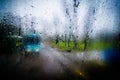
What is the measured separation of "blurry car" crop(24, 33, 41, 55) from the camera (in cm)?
1075

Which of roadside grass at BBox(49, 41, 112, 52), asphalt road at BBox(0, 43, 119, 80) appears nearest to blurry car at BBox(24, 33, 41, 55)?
asphalt road at BBox(0, 43, 119, 80)

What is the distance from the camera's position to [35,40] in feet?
38.8

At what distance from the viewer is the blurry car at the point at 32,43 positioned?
35.3 feet

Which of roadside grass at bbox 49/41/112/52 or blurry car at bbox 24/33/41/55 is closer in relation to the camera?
roadside grass at bbox 49/41/112/52

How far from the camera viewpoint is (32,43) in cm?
1188

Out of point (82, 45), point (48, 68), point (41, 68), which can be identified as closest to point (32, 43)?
point (48, 68)

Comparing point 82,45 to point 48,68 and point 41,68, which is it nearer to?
point 48,68

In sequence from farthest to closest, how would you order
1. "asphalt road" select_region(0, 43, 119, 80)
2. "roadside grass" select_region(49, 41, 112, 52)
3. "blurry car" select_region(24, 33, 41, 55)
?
"blurry car" select_region(24, 33, 41, 55), "roadside grass" select_region(49, 41, 112, 52), "asphalt road" select_region(0, 43, 119, 80)

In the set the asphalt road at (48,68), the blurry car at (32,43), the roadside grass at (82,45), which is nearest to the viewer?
the asphalt road at (48,68)

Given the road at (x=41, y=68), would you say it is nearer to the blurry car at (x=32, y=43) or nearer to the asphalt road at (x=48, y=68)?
the asphalt road at (x=48, y=68)

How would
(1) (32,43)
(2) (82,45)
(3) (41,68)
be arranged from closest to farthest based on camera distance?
(3) (41,68), (2) (82,45), (1) (32,43)

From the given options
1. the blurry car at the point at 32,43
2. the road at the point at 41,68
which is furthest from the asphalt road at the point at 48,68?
the blurry car at the point at 32,43

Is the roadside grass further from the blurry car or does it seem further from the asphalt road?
the blurry car

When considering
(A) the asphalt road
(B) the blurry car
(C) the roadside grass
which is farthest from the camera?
(B) the blurry car
